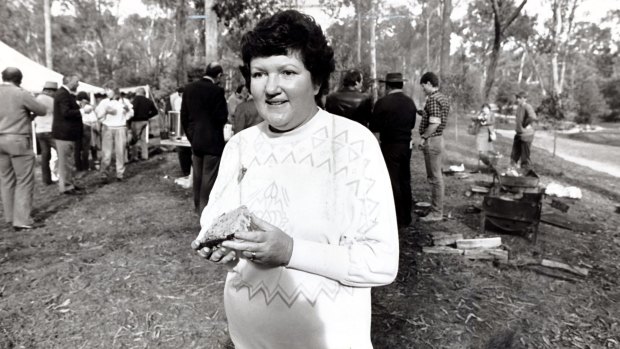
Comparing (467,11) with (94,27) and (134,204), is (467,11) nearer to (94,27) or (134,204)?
(94,27)

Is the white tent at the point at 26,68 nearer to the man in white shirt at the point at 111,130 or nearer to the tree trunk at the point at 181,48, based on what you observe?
the man in white shirt at the point at 111,130

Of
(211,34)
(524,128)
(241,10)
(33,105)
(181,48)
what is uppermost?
(241,10)

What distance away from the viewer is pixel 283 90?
1389 mm

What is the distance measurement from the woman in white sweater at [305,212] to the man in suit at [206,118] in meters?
4.54

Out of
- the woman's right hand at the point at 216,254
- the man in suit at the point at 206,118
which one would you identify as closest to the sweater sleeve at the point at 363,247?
the woman's right hand at the point at 216,254

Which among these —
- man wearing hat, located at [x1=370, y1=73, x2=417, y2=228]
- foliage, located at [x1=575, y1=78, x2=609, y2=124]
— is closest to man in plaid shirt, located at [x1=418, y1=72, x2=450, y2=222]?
man wearing hat, located at [x1=370, y1=73, x2=417, y2=228]

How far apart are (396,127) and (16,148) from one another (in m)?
4.93

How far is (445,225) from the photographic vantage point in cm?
655

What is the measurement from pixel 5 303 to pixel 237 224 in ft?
13.0

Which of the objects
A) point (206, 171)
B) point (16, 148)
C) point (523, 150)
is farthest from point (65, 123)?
point (523, 150)

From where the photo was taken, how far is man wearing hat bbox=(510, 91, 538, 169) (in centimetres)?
944

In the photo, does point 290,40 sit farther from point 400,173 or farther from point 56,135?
point 56,135

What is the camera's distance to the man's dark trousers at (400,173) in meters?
5.96

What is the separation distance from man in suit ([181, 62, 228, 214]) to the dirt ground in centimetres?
94
